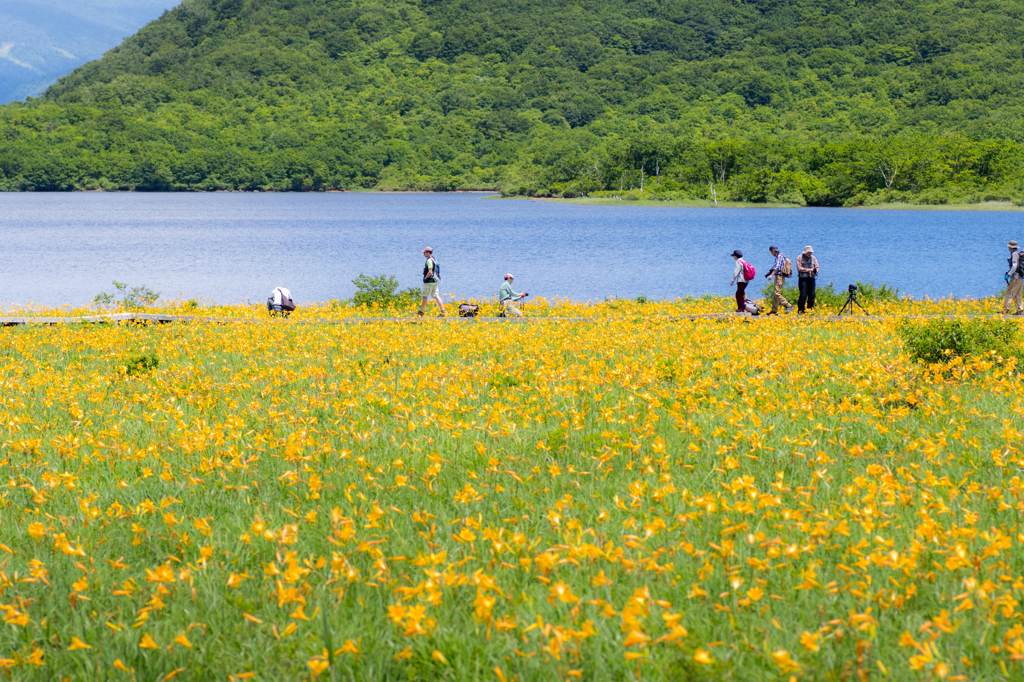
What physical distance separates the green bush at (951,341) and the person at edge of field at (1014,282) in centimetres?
1009

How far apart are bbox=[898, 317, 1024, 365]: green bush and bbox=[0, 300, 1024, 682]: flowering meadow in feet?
1.42

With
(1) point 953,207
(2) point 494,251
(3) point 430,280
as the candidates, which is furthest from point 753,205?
(3) point 430,280

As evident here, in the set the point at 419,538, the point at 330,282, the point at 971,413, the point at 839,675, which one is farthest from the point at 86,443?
the point at 330,282

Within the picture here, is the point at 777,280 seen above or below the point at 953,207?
below

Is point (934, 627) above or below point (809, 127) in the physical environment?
below

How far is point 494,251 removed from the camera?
63.1 meters

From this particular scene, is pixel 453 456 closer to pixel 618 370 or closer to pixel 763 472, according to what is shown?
pixel 763 472

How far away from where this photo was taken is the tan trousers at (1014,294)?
20891mm

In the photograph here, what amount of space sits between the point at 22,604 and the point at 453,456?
11.7 ft

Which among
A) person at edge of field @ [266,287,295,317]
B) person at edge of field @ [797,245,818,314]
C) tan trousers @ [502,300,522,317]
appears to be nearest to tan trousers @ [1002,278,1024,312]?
person at edge of field @ [797,245,818,314]

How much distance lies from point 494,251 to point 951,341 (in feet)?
172

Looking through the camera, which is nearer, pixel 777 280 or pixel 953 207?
pixel 777 280

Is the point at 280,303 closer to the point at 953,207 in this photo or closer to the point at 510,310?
the point at 510,310

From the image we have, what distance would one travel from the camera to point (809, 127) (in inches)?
7382
